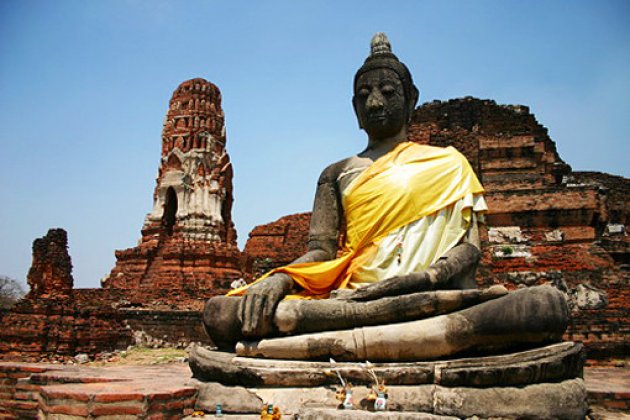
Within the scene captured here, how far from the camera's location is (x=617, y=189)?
25109mm

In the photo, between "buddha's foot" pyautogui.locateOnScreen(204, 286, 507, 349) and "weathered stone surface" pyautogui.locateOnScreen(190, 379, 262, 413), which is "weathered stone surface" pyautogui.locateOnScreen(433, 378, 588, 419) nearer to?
"buddha's foot" pyautogui.locateOnScreen(204, 286, 507, 349)

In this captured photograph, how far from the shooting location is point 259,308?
3.77 meters

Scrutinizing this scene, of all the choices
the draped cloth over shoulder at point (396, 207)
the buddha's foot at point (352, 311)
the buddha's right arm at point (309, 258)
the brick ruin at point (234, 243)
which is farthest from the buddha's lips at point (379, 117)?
the brick ruin at point (234, 243)

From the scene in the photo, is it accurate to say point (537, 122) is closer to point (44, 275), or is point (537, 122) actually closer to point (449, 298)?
point (449, 298)

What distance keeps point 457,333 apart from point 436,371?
0.29 meters

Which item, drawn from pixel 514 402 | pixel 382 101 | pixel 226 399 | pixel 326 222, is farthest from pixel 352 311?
pixel 382 101

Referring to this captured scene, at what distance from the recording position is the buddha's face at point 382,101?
482 centimetres

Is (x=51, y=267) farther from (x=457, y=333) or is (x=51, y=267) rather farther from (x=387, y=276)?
(x=457, y=333)

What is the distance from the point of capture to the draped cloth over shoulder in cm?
436

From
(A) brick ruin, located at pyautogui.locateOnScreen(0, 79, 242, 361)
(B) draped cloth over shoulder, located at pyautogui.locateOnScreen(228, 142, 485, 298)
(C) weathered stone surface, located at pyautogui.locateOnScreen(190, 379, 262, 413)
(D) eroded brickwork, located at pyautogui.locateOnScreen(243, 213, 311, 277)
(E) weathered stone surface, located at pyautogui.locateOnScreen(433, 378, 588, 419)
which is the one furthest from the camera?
(D) eroded brickwork, located at pyautogui.locateOnScreen(243, 213, 311, 277)

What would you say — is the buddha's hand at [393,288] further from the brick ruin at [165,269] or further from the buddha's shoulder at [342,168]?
the brick ruin at [165,269]

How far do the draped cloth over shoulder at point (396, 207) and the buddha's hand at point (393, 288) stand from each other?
1.71ft

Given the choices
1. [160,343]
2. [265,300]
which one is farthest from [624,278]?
[160,343]

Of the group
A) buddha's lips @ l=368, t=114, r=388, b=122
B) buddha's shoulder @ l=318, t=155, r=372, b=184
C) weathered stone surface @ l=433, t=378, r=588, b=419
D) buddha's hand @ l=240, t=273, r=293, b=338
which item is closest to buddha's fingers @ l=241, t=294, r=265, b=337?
buddha's hand @ l=240, t=273, r=293, b=338
